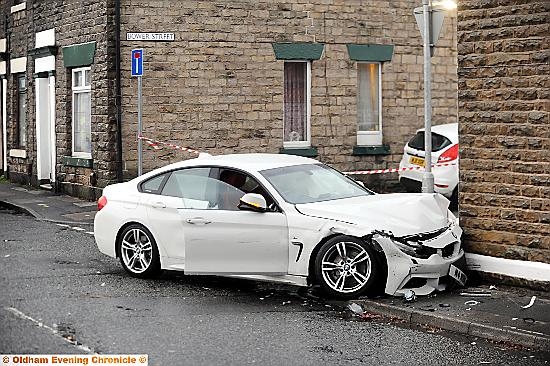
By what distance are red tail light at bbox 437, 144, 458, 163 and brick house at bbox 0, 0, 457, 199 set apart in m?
3.20

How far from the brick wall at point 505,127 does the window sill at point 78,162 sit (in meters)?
11.3

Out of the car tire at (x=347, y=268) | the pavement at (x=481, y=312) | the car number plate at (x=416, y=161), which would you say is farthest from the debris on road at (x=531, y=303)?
the car number plate at (x=416, y=161)

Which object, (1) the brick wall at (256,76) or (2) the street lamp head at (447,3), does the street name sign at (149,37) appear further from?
(2) the street lamp head at (447,3)

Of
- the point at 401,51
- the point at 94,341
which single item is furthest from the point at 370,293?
the point at 401,51

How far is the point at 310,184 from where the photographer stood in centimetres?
1140

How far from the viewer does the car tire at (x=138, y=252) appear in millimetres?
11664

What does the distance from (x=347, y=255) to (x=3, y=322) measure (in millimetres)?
3348

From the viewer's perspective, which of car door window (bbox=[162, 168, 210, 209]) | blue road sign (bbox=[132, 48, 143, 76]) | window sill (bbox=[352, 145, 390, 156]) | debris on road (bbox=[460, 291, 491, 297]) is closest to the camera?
debris on road (bbox=[460, 291, 491, 297])

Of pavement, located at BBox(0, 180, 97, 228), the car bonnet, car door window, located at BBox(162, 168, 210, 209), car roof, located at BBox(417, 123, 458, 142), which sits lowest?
pavement, located at BBox(0, 180, 97, 228)

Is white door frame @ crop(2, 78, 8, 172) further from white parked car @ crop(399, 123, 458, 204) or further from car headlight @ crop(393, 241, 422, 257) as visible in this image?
car headlight @ crop(393, 241, 422, 257)

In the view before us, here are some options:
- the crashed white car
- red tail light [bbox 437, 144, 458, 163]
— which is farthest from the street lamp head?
the crashed white car

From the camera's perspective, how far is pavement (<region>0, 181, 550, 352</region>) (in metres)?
8.79

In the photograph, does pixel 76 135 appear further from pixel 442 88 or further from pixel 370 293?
pixel 370 293

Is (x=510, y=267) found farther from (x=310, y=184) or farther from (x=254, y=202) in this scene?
(x=254, y=202)
